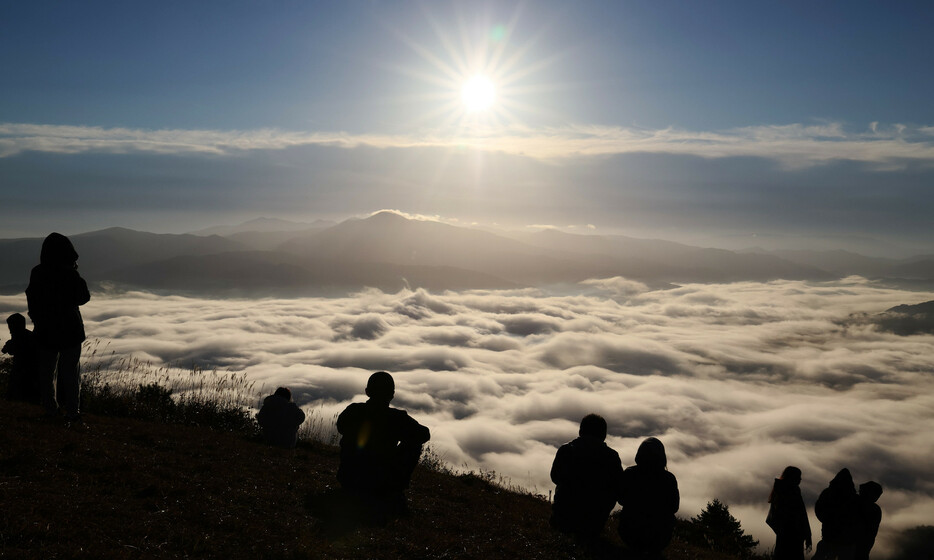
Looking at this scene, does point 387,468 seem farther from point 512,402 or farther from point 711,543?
point 512,402

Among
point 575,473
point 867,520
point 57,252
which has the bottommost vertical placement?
point 867,520

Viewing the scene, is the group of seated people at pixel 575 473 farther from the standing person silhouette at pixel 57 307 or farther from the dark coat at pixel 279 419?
the standing person silhouette at pixel 57 307

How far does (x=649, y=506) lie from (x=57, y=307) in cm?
970

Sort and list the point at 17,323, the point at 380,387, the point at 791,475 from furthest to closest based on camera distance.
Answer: the point at 17,323, the point at 791,475, the point at 380,387

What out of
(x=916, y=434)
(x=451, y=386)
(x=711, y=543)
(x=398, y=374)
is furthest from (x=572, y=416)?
(x=711, y=543)

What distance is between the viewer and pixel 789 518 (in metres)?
7.63

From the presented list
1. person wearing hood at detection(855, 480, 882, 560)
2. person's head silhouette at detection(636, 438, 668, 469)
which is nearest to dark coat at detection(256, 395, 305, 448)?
person's head silhouette at detection(636, 438, 668, 469)

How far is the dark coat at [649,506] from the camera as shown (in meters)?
6.87

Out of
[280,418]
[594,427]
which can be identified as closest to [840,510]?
[594,427]

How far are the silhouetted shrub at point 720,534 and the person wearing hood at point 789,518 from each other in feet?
13.4

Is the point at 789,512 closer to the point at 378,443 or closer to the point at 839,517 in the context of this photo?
the point at 839,517

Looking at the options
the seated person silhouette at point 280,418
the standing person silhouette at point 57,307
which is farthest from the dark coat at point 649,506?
the standing person silhouette at point 57,307

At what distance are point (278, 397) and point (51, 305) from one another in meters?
4.44

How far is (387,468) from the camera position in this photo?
23.3 feet
